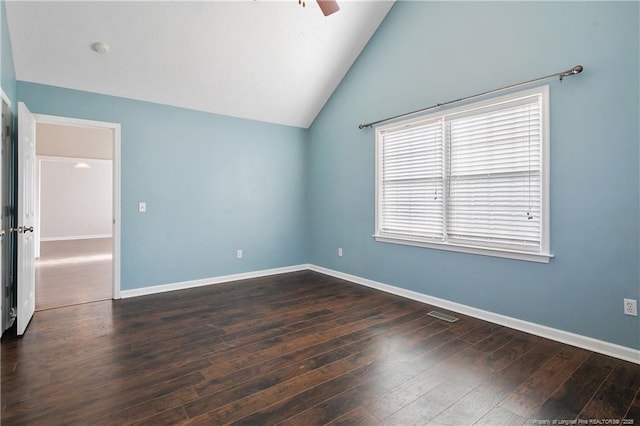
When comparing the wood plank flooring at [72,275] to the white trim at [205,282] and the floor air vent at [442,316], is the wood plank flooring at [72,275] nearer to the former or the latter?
the white trim at [205,282]

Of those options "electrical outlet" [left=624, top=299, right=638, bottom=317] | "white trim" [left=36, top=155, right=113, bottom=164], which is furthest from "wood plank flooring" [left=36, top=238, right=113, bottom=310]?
"electrical outlet" [left=624, top=299, right=638, bottom=317]

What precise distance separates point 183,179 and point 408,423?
12.7ft

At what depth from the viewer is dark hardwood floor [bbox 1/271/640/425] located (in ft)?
5.77

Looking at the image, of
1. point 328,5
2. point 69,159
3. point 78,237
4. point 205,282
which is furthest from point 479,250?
point 78,237

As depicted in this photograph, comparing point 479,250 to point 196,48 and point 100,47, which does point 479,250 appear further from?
point 100,47

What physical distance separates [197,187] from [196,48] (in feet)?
5.79

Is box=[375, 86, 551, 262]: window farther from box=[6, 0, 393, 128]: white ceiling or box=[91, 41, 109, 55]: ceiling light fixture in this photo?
box=[91, 41, 109, 55]: ceiling light fixture

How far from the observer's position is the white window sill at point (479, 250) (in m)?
2.78

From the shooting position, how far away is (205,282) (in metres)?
4.54

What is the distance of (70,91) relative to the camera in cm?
359

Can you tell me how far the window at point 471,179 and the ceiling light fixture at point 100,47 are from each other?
3.20 meters

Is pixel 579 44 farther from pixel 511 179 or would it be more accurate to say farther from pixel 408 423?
pixel 408 423

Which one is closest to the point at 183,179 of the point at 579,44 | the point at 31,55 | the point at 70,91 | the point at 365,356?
the point at 70,91

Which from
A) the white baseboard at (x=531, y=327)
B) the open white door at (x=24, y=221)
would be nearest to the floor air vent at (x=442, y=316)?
the white baseboard at (x=531, y=327)
